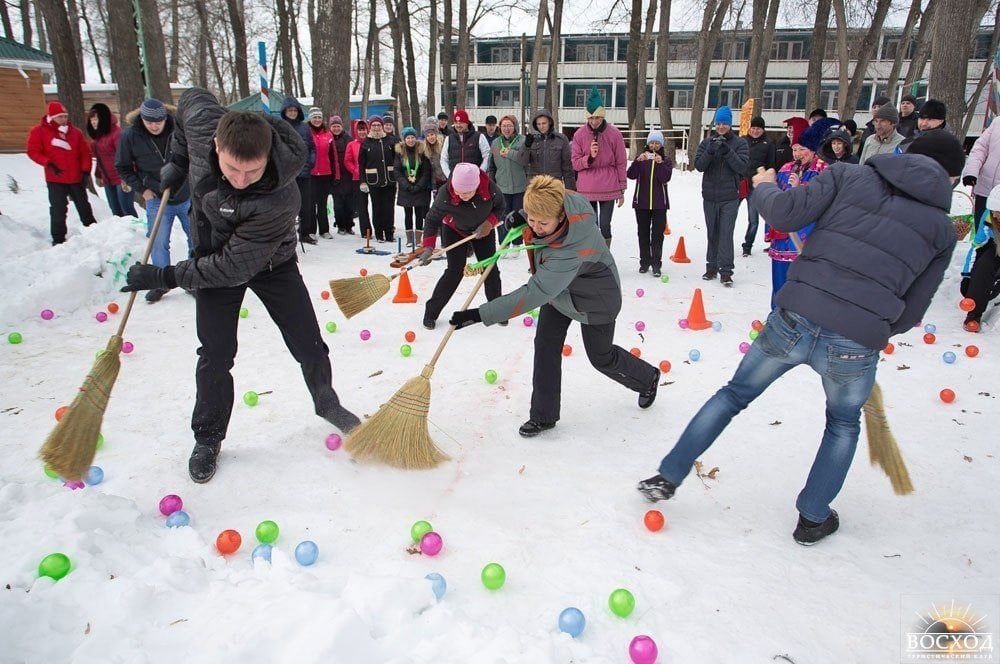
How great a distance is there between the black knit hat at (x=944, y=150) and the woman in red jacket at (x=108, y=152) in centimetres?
858

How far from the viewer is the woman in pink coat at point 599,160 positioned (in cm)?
784

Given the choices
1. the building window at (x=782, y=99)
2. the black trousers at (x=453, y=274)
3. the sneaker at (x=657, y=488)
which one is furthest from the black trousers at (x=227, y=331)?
the building window at (x=782, y=99)

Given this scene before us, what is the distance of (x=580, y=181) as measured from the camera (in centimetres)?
816

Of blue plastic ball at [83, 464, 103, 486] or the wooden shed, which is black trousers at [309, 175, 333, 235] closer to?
blue plastic ball at [83, 464, 103, 486]

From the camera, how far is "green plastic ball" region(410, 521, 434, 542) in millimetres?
2898

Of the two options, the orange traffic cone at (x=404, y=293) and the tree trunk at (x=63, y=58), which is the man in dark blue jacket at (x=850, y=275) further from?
the tree trunk at (x=63, y=58)

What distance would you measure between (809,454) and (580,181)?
17.1ft

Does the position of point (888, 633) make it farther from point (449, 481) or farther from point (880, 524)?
point (449, 481)

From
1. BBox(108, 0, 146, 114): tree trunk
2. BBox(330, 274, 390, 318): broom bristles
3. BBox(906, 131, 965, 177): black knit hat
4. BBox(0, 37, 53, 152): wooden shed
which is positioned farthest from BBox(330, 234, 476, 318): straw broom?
BBox(0, 37, 53, 152): wooden shed

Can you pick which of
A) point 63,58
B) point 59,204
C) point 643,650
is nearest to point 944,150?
point 643,650

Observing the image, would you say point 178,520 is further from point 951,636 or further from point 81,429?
point 951,636

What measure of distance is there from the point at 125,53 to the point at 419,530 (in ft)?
31.9

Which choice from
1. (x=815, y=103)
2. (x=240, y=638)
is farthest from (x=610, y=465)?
(x=815, y=103)

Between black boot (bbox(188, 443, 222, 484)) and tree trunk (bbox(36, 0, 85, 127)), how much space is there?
9802mm
